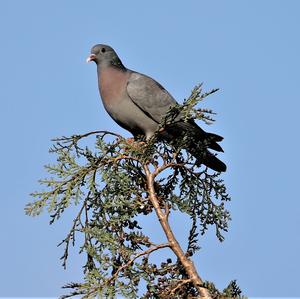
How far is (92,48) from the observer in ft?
27.9

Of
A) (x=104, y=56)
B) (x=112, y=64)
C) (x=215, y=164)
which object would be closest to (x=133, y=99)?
(x=112, y=64)

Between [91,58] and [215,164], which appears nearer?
[215,164]

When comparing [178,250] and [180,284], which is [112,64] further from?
[180,284]

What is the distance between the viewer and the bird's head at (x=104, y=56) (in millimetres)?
8406

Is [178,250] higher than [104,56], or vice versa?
[104,56]

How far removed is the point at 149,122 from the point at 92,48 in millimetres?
1485

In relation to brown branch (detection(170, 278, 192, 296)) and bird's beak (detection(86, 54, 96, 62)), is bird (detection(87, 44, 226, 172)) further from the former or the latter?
brown branch (detection(170, 278, 192, 296))

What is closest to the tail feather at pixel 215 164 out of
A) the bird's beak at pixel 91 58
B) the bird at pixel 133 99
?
the bird at pixel 133 99

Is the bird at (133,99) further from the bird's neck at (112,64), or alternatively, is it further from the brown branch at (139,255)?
the brown branch at (139,255)

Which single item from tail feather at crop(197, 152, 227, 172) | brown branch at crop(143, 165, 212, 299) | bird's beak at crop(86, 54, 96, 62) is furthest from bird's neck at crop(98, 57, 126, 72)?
brown branch at crop(143, 165, 212, 299)

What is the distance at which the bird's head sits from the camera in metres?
8.41

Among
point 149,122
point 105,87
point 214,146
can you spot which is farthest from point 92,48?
point 214,146

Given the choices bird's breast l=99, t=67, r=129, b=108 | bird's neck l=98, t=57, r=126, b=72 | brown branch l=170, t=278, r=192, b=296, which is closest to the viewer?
brown branch l=170, t=278, r=192, b=296

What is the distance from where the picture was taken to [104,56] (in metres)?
8.44
